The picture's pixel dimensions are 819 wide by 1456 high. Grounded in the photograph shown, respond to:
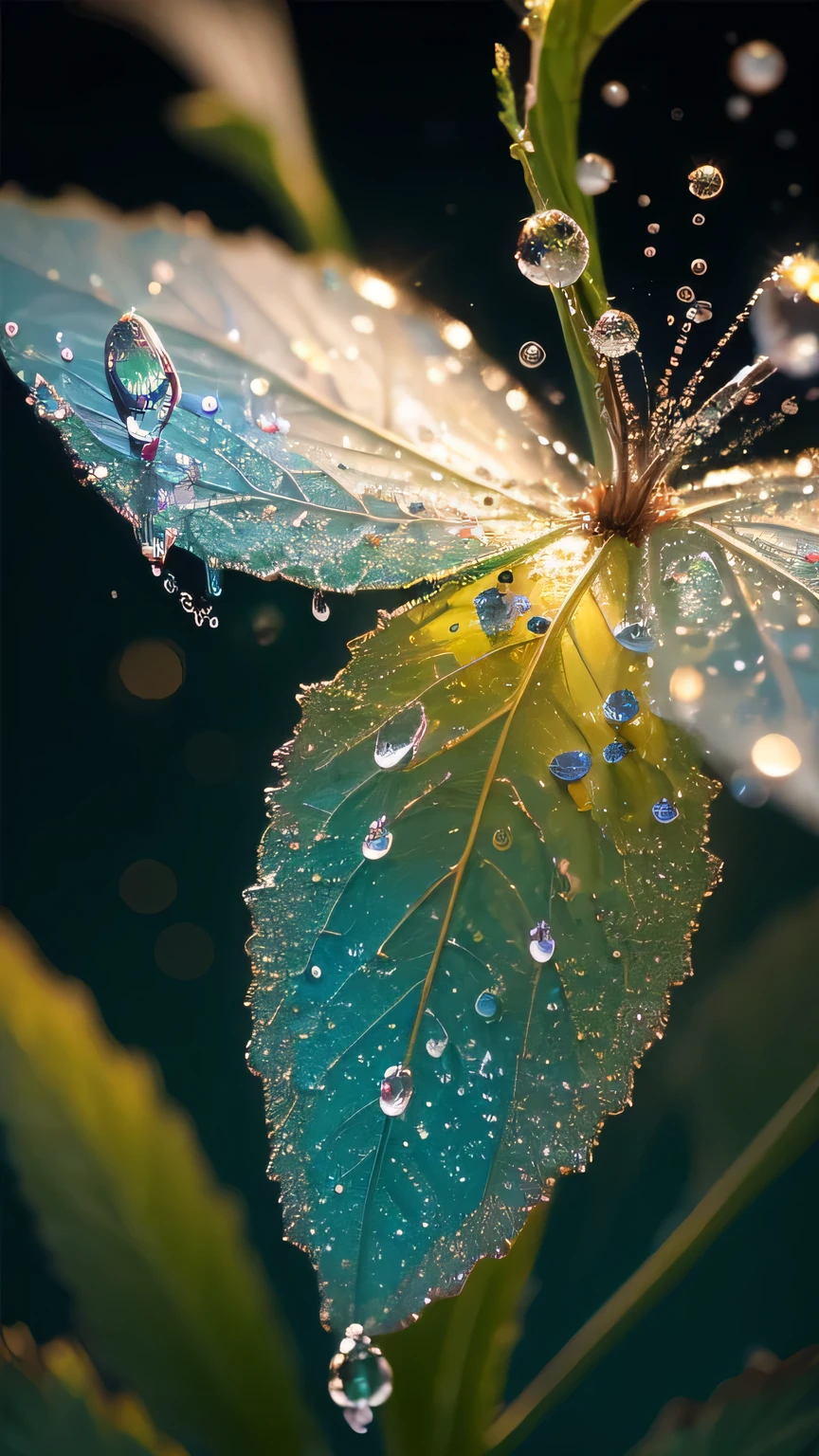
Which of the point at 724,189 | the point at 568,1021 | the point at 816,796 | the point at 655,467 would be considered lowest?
the point at 568,1021

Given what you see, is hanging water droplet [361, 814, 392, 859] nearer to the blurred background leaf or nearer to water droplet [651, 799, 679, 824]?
water droplet [651, 799, 679, 824]

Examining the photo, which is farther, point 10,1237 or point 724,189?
point 10,1237

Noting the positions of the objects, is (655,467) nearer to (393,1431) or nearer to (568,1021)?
(568,1021)

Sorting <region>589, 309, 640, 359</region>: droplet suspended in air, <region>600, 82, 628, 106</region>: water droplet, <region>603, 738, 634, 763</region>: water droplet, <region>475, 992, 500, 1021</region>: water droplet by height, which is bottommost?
<region>475, 992, 500, 1021</region>: water droplet

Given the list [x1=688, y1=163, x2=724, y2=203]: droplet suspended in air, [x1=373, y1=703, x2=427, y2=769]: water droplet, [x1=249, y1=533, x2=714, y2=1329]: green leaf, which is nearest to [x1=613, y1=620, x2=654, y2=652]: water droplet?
[x1=249, y1=533, x2=714, y2=1329]: green leaf

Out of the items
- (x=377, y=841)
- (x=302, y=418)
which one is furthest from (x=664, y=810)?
(x=302, y=418)

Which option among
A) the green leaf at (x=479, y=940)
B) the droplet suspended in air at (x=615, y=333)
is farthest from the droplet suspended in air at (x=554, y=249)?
the green leaf at (x=479, y=940)

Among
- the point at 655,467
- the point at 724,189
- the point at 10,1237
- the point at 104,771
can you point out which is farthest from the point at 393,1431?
the point at 724,189
